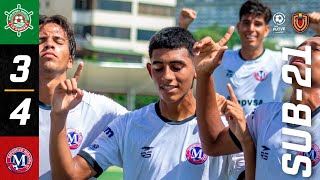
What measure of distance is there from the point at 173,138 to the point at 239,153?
0.35m

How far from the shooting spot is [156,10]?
53.8 m

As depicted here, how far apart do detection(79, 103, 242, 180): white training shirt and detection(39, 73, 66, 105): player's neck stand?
519 mm

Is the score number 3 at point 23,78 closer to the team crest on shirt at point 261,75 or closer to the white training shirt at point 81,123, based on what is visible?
the white training shirt at point 81,123

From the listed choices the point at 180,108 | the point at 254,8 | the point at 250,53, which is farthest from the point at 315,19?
the point at 180,108

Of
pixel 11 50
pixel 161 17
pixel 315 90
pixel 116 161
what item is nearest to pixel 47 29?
pixel 11 50

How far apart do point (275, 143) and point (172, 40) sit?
2.85 feet

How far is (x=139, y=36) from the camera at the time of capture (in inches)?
2147

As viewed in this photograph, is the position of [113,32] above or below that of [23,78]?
below

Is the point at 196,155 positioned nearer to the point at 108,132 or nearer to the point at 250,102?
the point at 108,132

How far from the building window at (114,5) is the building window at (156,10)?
34.6 inches

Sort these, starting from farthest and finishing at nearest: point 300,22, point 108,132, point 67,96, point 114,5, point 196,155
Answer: point 114,5 → point 300,22 → point 108,132 → point 196,155 → point 67,96

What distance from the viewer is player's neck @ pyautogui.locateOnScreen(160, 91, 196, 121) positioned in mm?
4703

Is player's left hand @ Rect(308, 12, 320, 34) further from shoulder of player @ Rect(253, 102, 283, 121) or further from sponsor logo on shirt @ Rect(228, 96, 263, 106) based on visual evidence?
shoulder of player @ Rect(253, 102, 283, 121)

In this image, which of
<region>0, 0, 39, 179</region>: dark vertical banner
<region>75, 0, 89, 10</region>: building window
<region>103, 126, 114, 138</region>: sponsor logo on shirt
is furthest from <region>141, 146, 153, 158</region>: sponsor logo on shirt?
<region>75, 0, 89, 10</region>: building window
